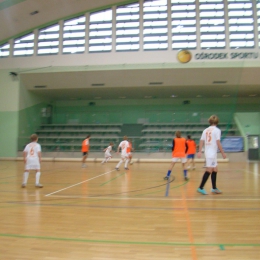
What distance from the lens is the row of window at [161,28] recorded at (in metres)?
20.8

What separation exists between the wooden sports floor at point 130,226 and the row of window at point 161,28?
16.9 meters

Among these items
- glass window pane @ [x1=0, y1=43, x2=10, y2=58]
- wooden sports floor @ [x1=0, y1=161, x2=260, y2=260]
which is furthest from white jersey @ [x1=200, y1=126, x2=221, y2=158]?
glass window pane @ [x1=0, y1=43, x2=10, y2=58]

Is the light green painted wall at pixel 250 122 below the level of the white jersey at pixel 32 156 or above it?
above

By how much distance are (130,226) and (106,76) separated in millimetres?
18512

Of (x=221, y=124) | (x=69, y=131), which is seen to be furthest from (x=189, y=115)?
(x=69, y=131)

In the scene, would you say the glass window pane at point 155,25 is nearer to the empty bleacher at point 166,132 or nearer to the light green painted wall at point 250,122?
the empty bleacher at point 166,132

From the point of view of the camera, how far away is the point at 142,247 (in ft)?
10.3

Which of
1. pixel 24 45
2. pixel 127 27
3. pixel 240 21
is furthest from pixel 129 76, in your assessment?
pixel 240 21

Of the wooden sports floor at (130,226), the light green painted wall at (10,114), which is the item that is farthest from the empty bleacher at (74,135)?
the wooden sports floor at (130,226)

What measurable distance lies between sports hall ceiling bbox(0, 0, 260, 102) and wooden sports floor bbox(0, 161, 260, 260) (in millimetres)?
15609

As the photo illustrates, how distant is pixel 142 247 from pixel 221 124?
66.5ft

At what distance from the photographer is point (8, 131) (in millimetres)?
22172

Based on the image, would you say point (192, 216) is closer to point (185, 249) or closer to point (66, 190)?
point (185, 249)

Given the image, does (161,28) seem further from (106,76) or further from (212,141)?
(212,141)
